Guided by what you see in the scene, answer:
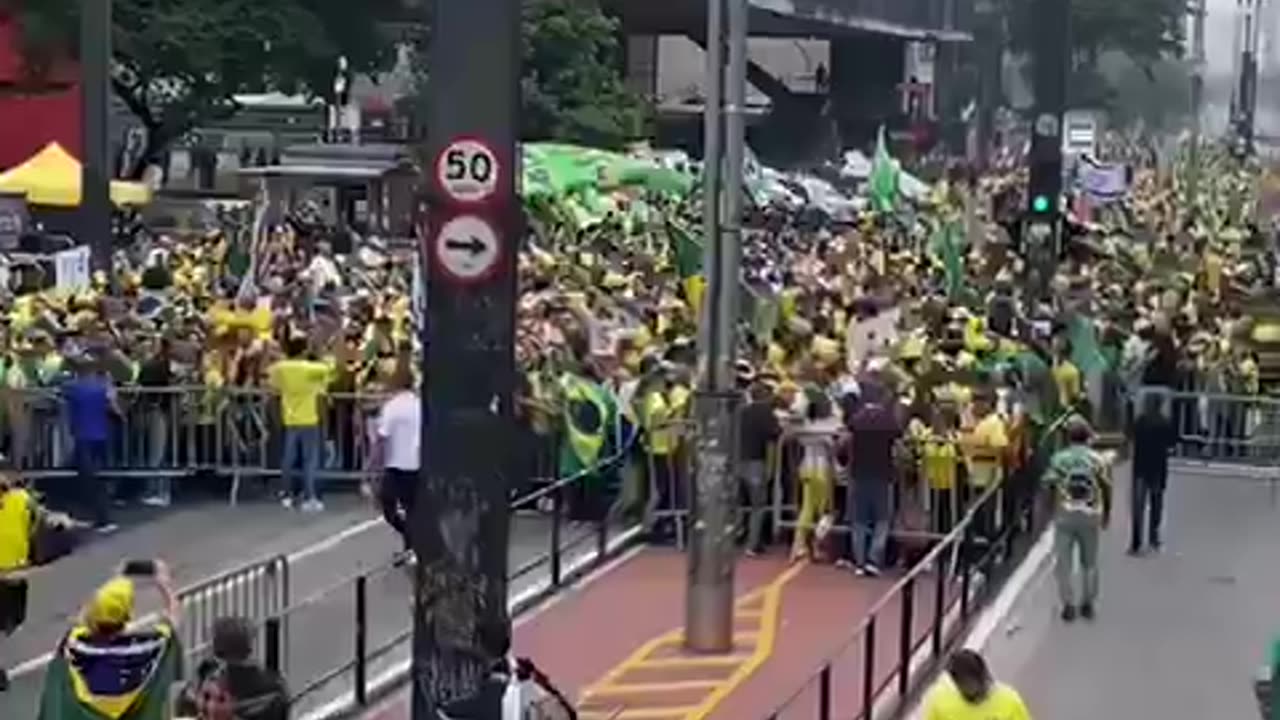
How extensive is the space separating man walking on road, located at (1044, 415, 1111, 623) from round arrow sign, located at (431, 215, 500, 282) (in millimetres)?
8623

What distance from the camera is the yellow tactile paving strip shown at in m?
15.9

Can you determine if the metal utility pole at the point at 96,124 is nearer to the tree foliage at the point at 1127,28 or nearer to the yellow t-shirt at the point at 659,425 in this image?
the yellow t-shirt at the point at 659,425

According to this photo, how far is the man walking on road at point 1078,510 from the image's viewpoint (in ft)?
61.8

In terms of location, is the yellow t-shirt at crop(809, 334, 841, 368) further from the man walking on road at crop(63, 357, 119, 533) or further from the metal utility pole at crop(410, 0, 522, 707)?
the metal utility pole at crop(410, 0, 522, 707)

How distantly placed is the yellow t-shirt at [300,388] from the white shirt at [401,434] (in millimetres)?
3832

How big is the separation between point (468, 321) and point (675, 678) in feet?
20.4

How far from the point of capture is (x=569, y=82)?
2298 inches

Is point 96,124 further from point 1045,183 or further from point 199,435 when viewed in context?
point 1045,183

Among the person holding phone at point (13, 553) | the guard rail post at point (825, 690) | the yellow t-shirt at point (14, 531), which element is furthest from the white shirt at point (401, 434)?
the guard rail post at point (825, 690)

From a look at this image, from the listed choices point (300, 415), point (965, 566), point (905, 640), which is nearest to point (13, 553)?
point (905, 640)

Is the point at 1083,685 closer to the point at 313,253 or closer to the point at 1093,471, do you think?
the point at 1093,471

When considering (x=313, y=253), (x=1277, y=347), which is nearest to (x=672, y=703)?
(x=1277, y=347)

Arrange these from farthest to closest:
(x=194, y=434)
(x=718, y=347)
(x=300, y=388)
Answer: (x=194, y=434) < (x=300, y=388) < (x=718, y=347)

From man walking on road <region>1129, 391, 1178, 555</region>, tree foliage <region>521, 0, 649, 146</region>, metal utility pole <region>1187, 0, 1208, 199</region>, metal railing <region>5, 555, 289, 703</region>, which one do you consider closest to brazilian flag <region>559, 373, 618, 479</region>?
man walking on road <region>1129, 391, 1178, 555</region>
